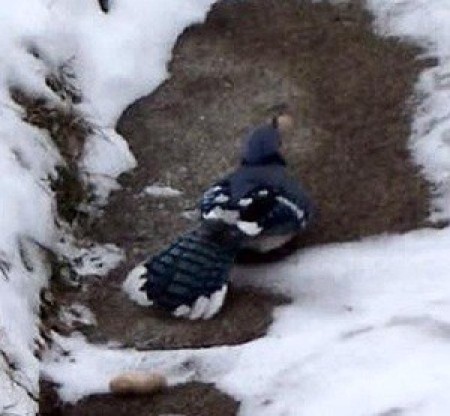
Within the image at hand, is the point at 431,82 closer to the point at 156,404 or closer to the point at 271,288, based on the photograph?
the point at 271,288

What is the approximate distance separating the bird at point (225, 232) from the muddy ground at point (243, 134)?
3.1 inches

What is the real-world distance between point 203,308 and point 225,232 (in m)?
0.28

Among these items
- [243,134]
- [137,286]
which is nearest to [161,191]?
[243,134]

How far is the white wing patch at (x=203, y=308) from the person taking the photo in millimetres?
5184

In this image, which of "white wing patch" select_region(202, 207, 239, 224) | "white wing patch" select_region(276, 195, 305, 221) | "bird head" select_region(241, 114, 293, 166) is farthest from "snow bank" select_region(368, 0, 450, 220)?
"white wing patch" select_region(202, 207, 239, 224)

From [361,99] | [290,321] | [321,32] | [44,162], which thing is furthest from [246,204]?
[321,32]

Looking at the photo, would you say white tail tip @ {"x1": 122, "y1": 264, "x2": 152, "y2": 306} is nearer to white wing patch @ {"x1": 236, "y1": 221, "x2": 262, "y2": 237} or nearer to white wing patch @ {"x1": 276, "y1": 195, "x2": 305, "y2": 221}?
white wing patch @ {"x1": 236, "y1": 221, "x2": 262, "y2": 237}

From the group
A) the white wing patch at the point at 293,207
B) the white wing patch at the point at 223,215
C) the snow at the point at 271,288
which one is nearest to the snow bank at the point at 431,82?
the snow at the point at 271,288

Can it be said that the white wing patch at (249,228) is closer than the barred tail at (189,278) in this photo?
No

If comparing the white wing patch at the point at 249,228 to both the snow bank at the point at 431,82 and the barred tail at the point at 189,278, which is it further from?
the snow bank at the point at 431,82

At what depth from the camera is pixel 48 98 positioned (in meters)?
6.13

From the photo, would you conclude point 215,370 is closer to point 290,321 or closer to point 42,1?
point 290,321

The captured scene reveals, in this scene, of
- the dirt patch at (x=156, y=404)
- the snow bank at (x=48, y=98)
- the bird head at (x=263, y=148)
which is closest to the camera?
the dirt patch at (x=156, y=404)

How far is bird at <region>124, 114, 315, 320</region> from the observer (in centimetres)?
518
